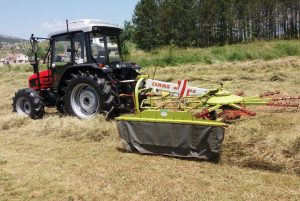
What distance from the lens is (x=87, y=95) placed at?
841cm

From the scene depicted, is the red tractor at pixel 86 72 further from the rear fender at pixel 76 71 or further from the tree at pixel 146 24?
the tree at pixel 146 24

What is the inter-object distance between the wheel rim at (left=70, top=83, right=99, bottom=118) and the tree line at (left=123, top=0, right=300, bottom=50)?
103ft

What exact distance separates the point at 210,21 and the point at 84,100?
34.6 m

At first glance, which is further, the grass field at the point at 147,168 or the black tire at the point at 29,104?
the black tire at the point at 29,104

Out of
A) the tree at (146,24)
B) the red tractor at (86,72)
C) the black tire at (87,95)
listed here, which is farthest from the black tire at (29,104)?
the tree at (146,24)

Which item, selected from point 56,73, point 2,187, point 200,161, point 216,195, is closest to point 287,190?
point 216,195

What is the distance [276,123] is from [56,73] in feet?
16.4

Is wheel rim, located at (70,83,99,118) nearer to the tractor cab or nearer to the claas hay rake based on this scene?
the tractor cab

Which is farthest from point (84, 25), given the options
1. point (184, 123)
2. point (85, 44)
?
point (184, 123)

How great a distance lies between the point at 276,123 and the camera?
609cm

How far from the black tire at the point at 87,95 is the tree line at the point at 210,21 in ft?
103

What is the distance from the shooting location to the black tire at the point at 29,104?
354 inches

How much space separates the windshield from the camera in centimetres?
847

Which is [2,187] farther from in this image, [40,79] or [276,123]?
[40,79]
